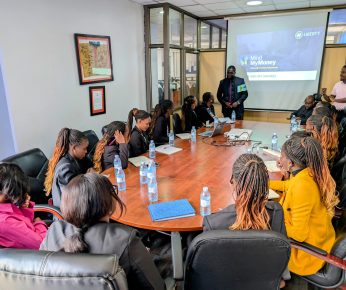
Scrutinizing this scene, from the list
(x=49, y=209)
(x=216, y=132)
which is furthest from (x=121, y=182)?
(x=216, y=132)

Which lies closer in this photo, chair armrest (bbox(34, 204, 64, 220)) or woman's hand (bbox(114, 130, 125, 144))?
chair armrest (bbox(34, 204, 64, 220))

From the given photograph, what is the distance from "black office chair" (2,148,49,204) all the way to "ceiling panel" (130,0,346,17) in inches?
128

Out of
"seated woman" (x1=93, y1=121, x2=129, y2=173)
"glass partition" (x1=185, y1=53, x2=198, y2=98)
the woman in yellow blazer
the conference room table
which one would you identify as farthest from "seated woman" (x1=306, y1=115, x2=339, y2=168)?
"glass partition" (x1=185, y1=53, x2=198, y2=98)

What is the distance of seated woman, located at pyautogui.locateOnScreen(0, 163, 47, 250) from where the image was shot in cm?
148

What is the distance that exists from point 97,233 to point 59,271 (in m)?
0.23

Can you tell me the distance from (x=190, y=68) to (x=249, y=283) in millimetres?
5503

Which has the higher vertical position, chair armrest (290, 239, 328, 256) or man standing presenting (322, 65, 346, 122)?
man standing presenting (322, 65, 346, 122)

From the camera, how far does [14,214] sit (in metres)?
1.56

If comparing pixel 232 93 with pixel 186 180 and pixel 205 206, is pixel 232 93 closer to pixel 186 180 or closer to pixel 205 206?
pixel 186 180

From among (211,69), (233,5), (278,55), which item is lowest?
(211,69)

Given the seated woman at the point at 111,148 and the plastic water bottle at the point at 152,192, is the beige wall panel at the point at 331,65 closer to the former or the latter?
the seated woman at the point at 111,148

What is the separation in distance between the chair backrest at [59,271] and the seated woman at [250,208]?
0.59 m

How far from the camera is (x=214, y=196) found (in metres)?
1.96

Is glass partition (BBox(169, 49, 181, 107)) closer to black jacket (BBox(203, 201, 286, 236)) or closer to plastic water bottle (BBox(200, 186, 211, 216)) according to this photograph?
plastic water bottle (BBox(200, 186, 211, 216))
